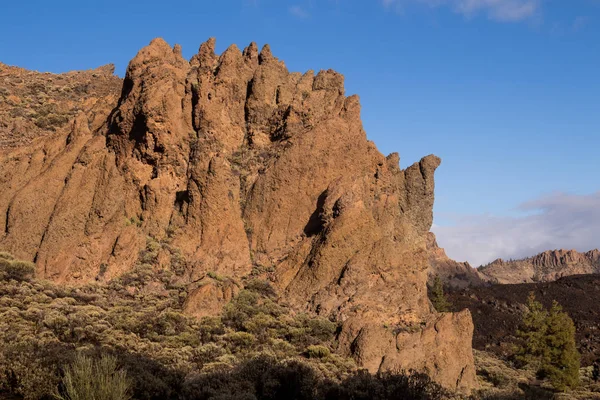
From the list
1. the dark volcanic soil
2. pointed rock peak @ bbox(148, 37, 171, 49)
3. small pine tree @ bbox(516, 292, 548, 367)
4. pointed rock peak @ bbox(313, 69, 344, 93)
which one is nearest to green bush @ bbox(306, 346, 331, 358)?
pointed rock peak @ bbox(313, 69, 344, 93)

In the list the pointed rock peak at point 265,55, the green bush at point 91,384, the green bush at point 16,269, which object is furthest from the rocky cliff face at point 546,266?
the green bush at point 91,384

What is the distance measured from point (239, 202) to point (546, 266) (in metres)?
158

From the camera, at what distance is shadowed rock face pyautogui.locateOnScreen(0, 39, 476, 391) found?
23000 mm

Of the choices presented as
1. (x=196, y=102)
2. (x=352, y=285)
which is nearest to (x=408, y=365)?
(x=352, y=285)

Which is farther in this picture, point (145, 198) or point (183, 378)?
point (145, 198)

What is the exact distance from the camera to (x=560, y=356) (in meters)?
35.1

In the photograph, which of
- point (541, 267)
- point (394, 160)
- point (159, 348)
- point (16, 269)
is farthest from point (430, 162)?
point (541, 267)

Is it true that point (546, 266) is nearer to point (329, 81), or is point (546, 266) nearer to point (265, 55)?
point (329, 81)

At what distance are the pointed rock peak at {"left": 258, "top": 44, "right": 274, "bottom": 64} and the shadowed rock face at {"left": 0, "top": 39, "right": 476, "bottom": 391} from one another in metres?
1.49

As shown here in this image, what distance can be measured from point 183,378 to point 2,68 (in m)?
51.0

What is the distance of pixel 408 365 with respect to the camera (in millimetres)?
21234

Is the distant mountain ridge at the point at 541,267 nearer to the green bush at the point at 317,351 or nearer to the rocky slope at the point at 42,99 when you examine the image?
the rocky slope at the point at 42,99

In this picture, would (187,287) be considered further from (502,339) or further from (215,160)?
(502,339)

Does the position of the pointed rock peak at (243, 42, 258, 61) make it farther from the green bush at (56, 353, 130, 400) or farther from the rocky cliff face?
the rocky cliff face
